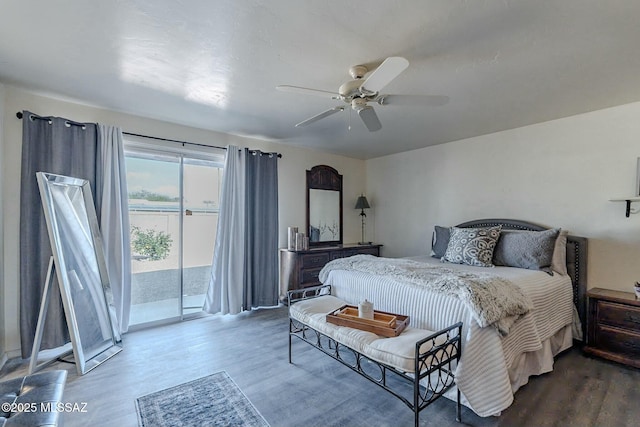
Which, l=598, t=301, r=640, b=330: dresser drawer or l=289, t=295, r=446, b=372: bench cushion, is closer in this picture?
l=289, t=295, r=446, b=372: bench cushion

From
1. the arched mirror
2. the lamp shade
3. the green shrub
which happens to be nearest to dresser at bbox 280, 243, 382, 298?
the arched mirror

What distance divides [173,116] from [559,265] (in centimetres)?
448

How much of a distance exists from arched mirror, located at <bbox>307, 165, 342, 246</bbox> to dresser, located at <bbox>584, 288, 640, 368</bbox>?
134 inches

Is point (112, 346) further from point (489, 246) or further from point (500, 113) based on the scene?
point (500, 113)

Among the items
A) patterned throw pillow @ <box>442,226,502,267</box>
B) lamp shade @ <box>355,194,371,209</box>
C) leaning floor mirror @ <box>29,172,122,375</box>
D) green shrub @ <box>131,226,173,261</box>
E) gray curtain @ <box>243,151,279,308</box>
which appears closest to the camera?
leaning floor mirror @ <box>29,172,122,375</box>

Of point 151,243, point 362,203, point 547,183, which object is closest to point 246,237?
point 151,243

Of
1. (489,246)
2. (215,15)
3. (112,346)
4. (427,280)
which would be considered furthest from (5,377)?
(489,246)

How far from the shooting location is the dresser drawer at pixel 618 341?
2.56 metres

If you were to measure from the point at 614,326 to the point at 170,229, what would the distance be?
4779mm

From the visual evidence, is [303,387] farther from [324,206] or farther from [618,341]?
[324,206]

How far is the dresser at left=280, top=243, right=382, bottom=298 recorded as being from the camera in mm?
4254

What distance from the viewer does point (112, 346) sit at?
294 cm

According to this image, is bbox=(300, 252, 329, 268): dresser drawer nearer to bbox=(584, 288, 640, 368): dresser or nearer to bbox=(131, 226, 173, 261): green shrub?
bbox=(131, 226, 173, 261): green shrub

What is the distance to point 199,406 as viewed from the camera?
204 centimetres
